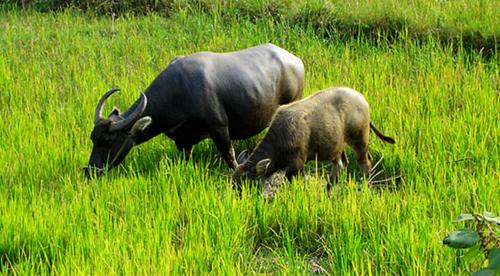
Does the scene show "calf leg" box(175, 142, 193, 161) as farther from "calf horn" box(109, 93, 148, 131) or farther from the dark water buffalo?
"calf horn" box(109, 93, 148, 131)

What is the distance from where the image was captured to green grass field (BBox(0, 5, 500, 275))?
132 inches

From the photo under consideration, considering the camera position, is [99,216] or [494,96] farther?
[494,96]

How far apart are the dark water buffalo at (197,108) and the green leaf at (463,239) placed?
307cm

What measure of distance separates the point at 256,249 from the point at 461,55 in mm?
3678

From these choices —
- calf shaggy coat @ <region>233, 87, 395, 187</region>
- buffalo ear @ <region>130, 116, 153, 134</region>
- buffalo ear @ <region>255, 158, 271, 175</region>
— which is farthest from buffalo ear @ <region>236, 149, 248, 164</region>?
buffalo ear @ <region>130, 116, 153, 134</region>

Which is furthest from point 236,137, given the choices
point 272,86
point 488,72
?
point 488,72

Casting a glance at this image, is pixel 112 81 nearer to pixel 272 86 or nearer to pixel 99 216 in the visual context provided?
pixel 272 86

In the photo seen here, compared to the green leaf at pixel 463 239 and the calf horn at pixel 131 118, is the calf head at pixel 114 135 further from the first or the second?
the green leaf at pixel 463 239

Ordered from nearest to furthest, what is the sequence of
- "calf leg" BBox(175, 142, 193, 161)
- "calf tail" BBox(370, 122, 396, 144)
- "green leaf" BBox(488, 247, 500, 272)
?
1. "green leaf" BBox(488, 247, 500, 272)
2. "calf tail" BBox(370, 122, 396, 144)
3. "calf leg" BBox(175, 142, 193, 161)

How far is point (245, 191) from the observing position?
13.5ft

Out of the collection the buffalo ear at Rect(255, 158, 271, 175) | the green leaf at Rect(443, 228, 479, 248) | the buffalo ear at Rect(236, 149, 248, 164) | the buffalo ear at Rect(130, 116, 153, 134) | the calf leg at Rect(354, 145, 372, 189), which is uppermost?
the green leaf at Rect(443, 228, 479, 248)

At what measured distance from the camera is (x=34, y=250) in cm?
352

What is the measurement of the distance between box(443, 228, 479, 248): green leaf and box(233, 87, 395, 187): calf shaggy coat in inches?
86.7

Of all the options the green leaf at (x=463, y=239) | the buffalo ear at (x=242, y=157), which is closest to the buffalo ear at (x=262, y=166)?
the buffalo ear at (x=242, y=157)
